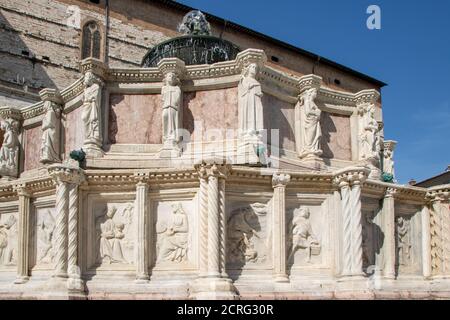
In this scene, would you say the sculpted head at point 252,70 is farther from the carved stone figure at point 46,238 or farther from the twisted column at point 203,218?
the carved stone figure at point 46,238

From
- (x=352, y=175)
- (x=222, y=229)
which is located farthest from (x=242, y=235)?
(x=352, y=175)

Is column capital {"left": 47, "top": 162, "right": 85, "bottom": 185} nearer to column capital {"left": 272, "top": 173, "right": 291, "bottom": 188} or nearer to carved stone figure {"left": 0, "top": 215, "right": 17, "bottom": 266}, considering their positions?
carved stone figure {"left": 0, "top": 215, "right": 17, "bottom": 266}

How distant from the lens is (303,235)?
898 cm

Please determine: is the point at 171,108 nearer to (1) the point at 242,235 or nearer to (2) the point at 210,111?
(2) the point at 210,111

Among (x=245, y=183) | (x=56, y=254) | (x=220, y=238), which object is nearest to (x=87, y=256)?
(x=56, y=254)

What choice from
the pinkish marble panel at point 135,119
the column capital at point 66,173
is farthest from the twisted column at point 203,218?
the column capital at point 66,173

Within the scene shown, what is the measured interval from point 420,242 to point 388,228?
42.4 inches

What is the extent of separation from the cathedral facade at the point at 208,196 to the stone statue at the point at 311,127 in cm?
3

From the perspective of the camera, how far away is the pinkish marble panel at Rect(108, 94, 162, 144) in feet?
32.7

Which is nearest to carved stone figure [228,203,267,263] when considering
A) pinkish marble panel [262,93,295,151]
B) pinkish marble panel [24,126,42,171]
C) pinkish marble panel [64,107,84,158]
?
pinkish marble panel [262,93,295,151]

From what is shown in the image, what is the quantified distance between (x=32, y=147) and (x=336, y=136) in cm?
591

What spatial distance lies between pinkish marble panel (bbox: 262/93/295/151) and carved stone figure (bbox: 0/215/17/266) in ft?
15.2
